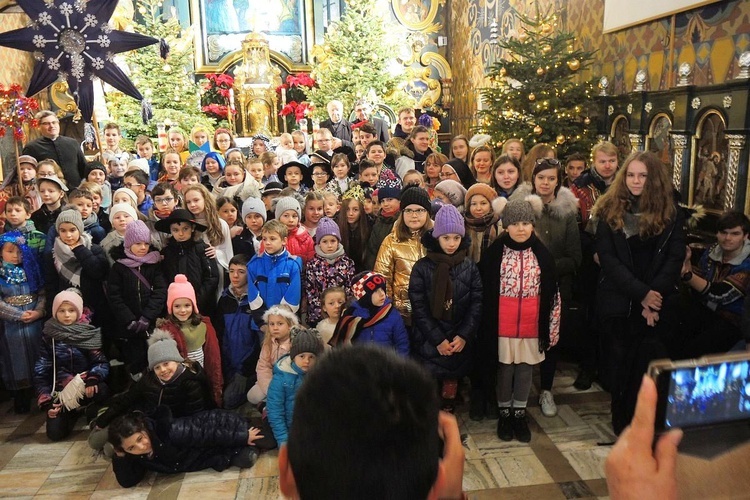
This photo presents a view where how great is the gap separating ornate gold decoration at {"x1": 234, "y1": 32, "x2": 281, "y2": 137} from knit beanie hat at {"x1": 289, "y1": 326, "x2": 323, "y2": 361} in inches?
418

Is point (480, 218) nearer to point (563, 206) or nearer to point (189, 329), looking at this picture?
point (563, 206)

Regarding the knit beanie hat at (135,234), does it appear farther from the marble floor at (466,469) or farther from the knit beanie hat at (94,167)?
the knit beanie hat at (94,167)

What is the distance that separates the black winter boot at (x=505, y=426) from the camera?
11.9 feet

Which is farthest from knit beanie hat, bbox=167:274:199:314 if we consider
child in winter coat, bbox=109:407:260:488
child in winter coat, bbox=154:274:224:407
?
child in winter coat, bbox=109:407:260:488

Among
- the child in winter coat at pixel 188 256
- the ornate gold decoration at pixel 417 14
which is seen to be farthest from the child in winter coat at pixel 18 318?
the ornate gold decoration at pixel 417 14

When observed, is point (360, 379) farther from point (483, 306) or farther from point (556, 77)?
point (556, 77)

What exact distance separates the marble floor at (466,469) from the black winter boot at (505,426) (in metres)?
0.05

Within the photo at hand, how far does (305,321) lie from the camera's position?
4.30 metres

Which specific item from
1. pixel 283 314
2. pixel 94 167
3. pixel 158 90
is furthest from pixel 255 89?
pixel 283 314

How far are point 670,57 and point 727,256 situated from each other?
8.18 ft

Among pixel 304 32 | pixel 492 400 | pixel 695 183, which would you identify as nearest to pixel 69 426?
pixel 492 400

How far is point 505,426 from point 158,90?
10.4 m

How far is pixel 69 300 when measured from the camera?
12.7 ft

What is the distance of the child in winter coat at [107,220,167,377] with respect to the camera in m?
4.06
